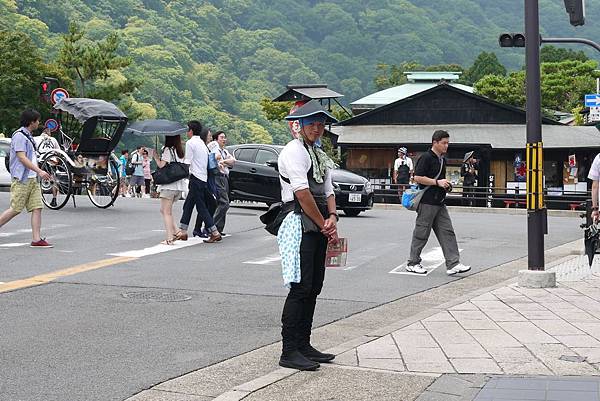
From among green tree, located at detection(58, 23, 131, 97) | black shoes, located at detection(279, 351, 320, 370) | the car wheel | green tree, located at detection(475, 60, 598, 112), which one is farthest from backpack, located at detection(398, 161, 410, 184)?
green tree, located at detection(475, 60, 598, 112)

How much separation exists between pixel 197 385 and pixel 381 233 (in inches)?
461

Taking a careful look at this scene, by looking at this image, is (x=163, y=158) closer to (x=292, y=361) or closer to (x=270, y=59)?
(x=292, y=361)

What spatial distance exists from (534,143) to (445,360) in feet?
15.0

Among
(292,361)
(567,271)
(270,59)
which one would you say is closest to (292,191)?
(292,361)

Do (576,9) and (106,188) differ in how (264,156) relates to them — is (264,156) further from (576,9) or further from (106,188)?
(576,9)

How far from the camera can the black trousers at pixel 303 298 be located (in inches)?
262

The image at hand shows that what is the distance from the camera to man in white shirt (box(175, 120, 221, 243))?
14.9m

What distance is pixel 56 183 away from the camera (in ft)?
62.3

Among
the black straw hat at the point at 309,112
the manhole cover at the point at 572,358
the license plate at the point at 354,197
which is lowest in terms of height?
the manhole cover at the point at 572,358

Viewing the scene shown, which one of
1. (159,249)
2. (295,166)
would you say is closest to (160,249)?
(159,249)

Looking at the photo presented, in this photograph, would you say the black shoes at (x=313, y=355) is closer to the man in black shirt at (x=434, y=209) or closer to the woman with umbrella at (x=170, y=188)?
the man in black shirt at (x=434, y=209)

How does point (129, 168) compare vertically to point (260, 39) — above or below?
below

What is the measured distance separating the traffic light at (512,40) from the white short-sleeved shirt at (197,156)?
519 cm

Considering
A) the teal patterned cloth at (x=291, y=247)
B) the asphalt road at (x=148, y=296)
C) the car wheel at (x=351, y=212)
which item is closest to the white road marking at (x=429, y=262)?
the asphalt road at (x=148, y=296)
